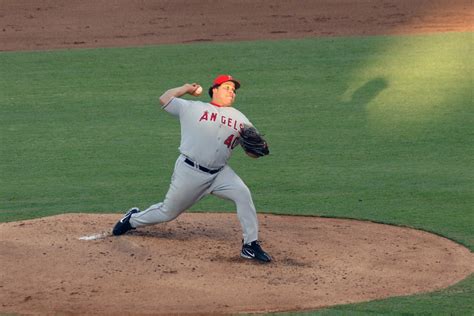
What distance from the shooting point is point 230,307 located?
7.91 meters

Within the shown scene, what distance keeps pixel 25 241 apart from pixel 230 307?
95.7 inches

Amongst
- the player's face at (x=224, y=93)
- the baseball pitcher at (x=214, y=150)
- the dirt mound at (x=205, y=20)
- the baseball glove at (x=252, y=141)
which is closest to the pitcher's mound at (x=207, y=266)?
the baseball pitcher at (x=214, y=150)

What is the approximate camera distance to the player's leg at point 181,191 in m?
9.15

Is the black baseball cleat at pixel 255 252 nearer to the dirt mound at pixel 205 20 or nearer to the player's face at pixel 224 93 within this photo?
the player's face at pixel 224 93

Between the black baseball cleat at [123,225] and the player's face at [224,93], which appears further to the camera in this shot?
the black baseball cleat at [123,225]

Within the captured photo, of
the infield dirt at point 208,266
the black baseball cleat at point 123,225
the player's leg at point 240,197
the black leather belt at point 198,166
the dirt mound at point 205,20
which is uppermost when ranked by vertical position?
the dirt mound at point 205,20

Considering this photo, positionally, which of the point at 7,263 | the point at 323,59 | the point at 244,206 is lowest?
the point at 7,263

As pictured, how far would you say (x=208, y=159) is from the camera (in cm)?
908

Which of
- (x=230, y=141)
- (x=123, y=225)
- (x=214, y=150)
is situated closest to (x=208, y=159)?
(x=214, y=150)

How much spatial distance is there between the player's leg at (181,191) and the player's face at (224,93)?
58cm

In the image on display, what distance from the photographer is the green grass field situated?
36.8 feet

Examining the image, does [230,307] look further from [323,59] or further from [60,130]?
[323,59]

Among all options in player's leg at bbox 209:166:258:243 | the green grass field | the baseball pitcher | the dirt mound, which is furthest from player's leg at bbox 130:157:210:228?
the dirt mound

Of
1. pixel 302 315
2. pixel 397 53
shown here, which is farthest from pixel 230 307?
pixel 397 53
